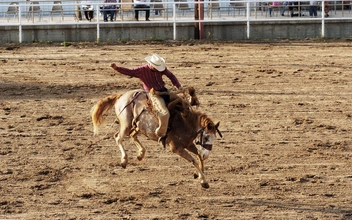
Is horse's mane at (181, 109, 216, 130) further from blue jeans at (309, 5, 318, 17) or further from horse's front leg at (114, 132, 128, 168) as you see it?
blue jeans at (309, 5, 318, 17)

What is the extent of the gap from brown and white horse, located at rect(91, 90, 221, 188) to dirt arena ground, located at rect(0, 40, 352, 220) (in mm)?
453

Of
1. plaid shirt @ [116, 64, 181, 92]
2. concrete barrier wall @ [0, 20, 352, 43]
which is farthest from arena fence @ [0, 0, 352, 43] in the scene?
plaid shirt @ [116, 64, 181, 92]

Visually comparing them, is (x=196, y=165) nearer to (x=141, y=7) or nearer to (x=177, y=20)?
(x=177, y=20)

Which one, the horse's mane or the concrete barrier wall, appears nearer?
the horse's mane

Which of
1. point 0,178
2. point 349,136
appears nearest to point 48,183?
point 0,178

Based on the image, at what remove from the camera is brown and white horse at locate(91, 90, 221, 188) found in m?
8.77

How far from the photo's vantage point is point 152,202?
871 cm

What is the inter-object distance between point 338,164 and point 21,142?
14.4 feet

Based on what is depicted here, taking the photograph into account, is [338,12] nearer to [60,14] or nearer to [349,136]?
[60,14]

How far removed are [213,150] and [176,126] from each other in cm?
180

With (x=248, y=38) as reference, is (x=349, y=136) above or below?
below

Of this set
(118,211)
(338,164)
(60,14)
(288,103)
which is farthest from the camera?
(60,14)

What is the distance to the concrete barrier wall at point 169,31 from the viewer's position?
68.4 feet

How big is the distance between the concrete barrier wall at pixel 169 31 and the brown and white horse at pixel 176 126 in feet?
38.1
